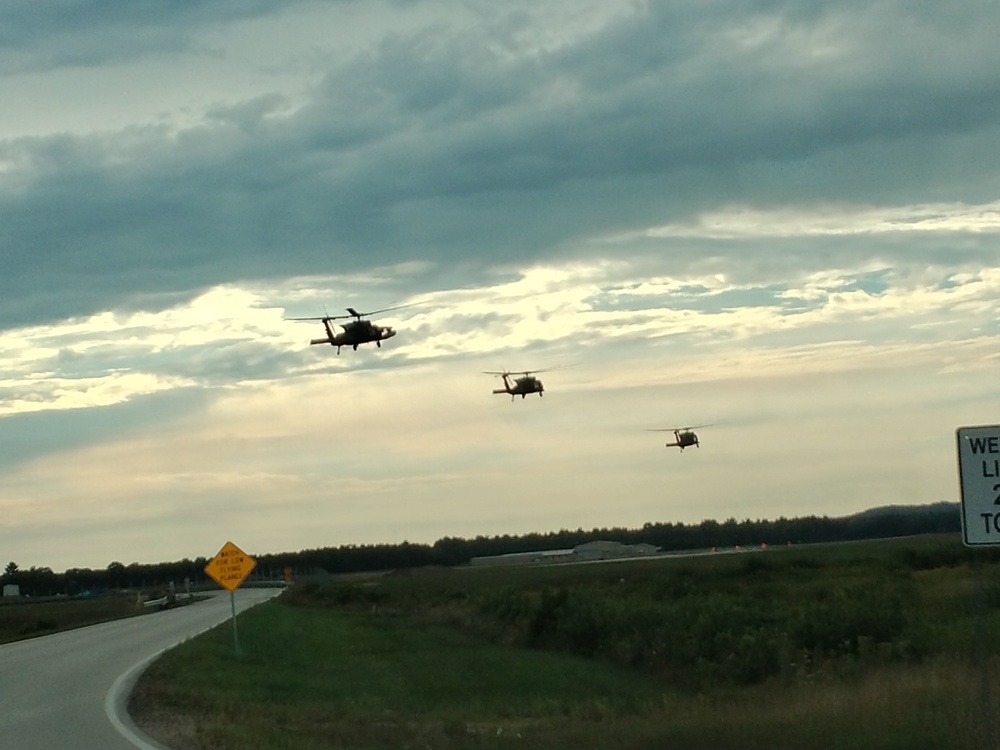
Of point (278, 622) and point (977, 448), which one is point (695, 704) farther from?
point (278, 622)

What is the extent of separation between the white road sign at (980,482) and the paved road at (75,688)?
9440 mm

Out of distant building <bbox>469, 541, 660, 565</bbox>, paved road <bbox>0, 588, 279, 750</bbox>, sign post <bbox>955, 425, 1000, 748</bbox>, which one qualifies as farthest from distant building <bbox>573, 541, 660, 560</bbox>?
sign post <bbox>955, 425, 1000, 748</bbox>

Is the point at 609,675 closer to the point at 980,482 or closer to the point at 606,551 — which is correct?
the point at 980,482

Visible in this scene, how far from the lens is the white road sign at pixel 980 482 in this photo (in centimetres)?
1104

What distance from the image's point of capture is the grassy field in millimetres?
15291

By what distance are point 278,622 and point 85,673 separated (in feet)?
72.6

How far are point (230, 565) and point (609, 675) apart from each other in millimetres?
9710

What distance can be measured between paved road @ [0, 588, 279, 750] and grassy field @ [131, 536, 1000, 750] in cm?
60

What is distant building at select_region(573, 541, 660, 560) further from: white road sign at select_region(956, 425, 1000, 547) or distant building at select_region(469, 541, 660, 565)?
white road sign at select_region(956, 425, 1000, 547)

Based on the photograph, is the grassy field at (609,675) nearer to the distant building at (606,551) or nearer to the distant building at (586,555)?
the distant building at (606,551)

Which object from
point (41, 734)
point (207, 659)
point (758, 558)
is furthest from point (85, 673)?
point (758, 558)

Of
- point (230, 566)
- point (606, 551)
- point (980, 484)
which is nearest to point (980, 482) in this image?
point (980, 484)

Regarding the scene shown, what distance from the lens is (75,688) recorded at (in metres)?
24.4

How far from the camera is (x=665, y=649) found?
3316 cm
